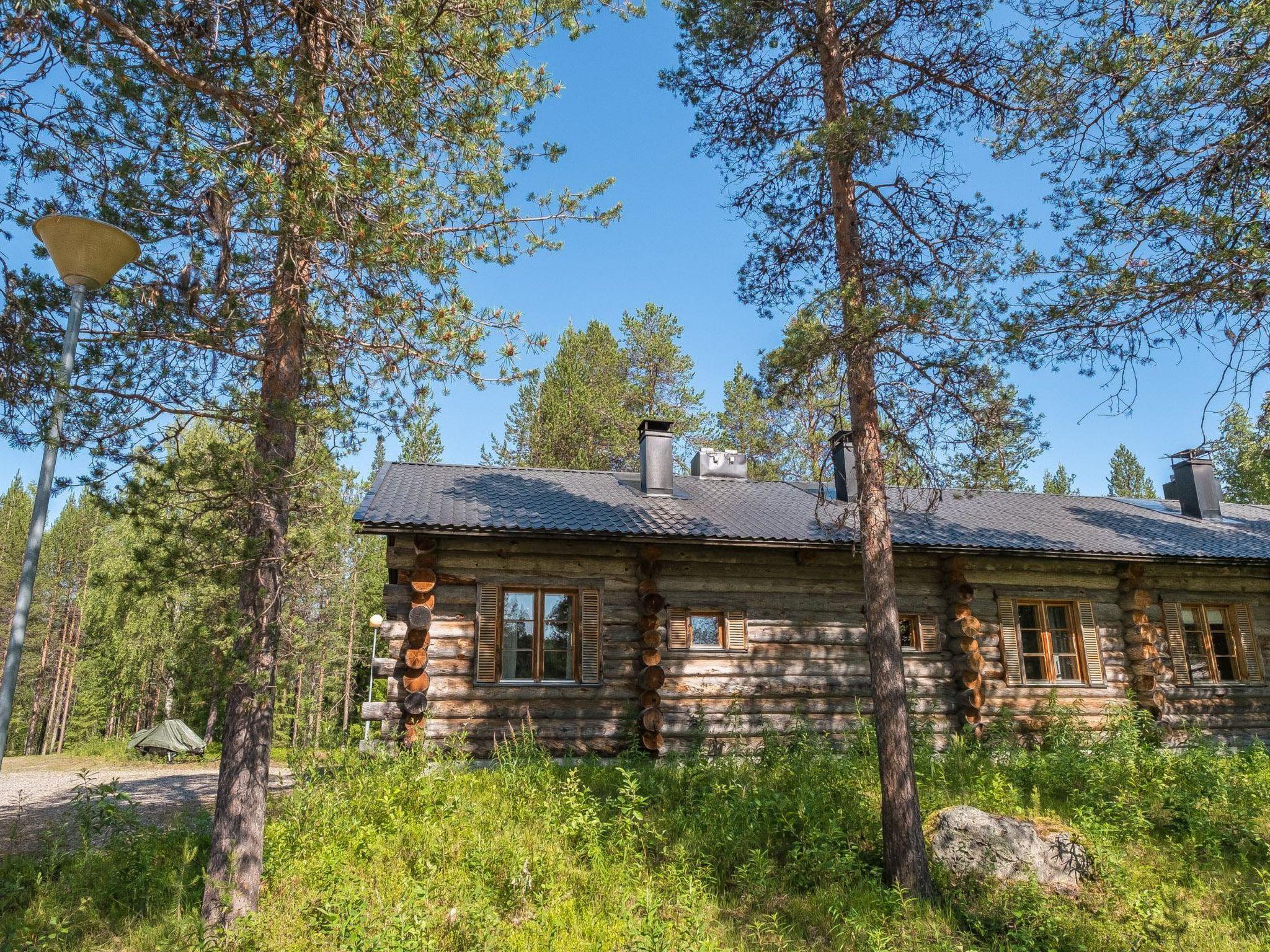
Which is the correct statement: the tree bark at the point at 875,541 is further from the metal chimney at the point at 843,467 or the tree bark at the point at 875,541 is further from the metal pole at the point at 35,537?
the metal pole at the point at 35,537

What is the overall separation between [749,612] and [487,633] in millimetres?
3838

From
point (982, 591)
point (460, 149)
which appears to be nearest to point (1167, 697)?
point (982, 591)

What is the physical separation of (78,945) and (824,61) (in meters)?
10.3

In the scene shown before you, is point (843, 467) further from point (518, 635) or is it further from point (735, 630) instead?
point (518, 635)

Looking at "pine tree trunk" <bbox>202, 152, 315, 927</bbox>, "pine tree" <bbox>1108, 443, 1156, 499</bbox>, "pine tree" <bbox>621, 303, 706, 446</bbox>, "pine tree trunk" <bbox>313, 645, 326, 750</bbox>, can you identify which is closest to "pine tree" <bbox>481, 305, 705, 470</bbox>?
"pine tree" <bbox>621, 303, 706, 446</bbox>

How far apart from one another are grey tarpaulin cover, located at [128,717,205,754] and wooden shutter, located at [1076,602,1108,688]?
21668 millimetres

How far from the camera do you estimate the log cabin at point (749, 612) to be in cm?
1016

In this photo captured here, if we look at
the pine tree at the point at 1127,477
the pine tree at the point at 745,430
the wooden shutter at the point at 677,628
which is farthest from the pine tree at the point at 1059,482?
the wooden shutter at the point at 677,628

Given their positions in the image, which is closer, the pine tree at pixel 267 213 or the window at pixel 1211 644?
the pine tree at pixel 267 213

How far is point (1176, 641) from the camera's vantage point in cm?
1286

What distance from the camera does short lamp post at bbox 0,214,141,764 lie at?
4.01 metres

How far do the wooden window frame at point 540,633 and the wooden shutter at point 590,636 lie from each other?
56mm

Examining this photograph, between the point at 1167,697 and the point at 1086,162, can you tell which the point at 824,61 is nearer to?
the point at 1086,162

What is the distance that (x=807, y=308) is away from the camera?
7184 millimetres
